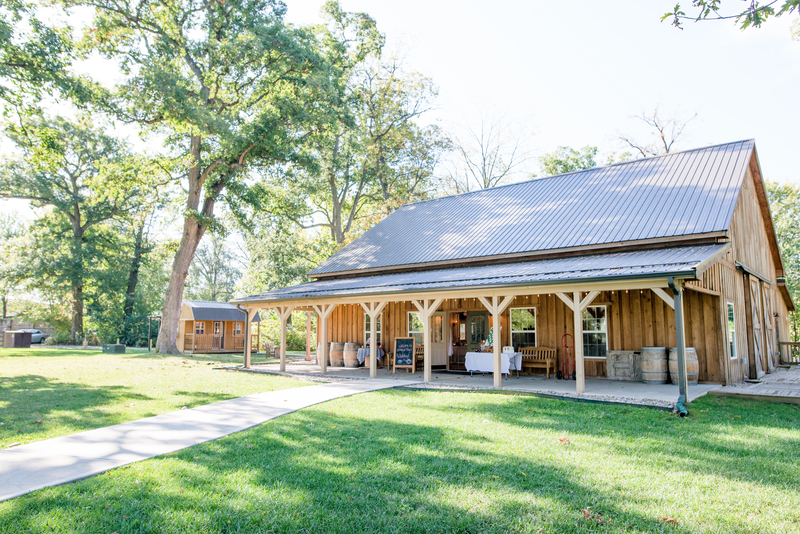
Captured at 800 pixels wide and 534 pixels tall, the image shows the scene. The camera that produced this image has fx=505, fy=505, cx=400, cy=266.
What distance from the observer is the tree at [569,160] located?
3219 centimetres

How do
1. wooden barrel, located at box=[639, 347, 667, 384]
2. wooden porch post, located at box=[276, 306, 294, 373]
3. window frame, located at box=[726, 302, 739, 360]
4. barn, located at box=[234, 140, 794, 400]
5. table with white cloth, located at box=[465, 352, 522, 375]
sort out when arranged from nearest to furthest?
1. barn, located at box=[234, 140, 794, 400]
2. wooden barrel, located at box=[639, 347, 667, 384]
3. window frame, located at box=[726, 302, 739, 360]
4. table with white cloth, located at box=[465, 352, 522, 375]
5. wooden porch post, located at box=[276, 306, 294, 373]

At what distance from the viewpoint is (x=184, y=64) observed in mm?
22422

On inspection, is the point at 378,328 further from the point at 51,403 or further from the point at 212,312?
the point at 212,312

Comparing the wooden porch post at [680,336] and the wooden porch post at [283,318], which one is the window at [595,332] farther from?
the wooden porch post at [283,318]

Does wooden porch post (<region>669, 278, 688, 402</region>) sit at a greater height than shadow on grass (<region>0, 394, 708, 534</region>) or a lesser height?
greater

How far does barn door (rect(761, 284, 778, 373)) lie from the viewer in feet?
52.4

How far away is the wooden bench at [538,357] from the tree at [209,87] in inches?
538

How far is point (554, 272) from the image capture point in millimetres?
10570

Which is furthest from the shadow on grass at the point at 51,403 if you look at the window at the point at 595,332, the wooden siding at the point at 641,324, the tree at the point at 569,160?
the tree at the point at 569,160

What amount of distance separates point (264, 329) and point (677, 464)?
2827cm

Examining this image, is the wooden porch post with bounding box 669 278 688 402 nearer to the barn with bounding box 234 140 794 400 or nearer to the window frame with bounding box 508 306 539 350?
the barn with bounding box 234 140 794 400

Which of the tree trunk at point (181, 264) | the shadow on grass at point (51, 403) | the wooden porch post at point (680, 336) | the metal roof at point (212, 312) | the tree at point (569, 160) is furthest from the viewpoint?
the tree at point (569, 160)

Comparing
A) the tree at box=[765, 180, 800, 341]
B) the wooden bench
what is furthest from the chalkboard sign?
the tree at box=[765, 180, 800, 341]

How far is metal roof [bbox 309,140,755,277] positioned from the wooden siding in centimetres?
146
